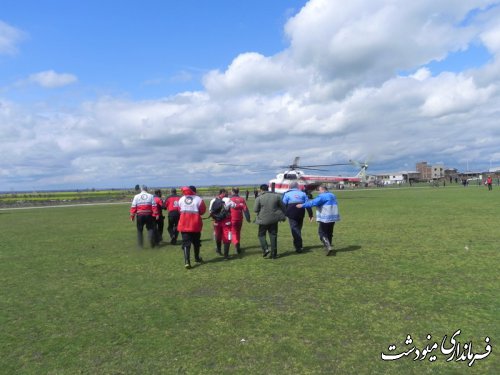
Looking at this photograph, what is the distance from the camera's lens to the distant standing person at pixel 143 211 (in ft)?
37.2

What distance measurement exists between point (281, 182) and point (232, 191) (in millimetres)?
26596

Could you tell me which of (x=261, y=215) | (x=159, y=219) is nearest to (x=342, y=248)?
(x=261, y=215)

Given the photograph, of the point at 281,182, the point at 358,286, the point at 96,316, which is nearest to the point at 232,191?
the point at 358,286

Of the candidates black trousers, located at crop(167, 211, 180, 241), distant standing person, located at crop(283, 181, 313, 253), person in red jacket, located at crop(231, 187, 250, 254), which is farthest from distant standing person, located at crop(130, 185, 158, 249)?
distant standing person, located at crop(283, 181, 313, 253)

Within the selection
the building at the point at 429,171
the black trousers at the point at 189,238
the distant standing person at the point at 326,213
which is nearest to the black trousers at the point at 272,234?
the distant standing person at the point at 326,213

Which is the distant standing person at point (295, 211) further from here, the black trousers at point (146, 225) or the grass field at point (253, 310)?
the black trousers at point (146, 225)

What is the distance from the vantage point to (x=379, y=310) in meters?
5.52

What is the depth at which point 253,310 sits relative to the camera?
575 centimetres

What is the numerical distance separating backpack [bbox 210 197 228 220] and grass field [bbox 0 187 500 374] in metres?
1.15

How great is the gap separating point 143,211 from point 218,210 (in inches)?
110

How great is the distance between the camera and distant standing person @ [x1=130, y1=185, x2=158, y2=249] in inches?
447

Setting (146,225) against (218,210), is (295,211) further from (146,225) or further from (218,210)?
(146,225)

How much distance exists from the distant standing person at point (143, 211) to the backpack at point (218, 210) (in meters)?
2.50

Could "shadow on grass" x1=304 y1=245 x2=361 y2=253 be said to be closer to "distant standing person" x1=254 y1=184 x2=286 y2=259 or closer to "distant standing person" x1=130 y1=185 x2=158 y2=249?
"distant standing person" x1=254 y1=184 x2=286 y2=259
